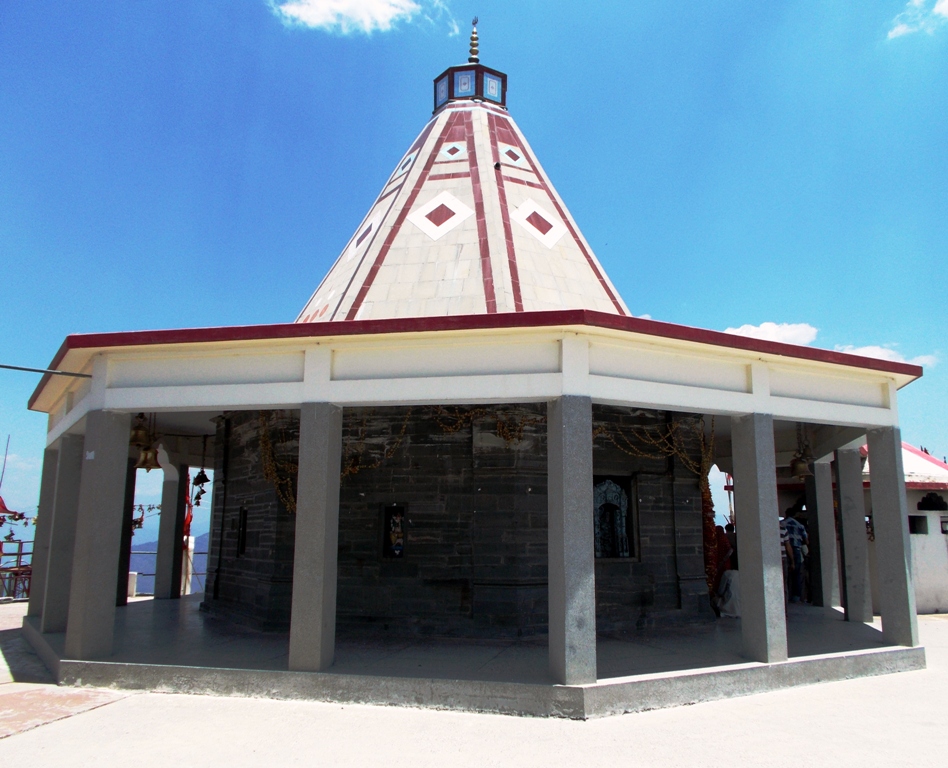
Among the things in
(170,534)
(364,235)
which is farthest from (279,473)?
(170,534)

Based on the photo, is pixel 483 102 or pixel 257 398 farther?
pixel 483 102

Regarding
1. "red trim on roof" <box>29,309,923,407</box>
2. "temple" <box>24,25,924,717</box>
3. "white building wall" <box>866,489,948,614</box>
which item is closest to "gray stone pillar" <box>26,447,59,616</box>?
"temple" <box>24,25,924,717</box>

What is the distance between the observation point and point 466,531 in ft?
29.1

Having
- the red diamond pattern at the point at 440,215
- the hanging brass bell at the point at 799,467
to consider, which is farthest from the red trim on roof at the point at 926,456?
the red diamond pattern at the point at 440,215

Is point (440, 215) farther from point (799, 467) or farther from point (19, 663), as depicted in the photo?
point (19, 663)

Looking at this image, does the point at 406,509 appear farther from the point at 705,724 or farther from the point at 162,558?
the point at 162,558

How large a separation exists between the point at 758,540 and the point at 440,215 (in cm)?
659

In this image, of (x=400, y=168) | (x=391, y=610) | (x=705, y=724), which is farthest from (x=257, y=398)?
(x=400, y=168)

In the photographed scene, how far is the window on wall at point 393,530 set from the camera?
9.12 m

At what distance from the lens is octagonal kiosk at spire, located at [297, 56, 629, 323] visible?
9727 mm

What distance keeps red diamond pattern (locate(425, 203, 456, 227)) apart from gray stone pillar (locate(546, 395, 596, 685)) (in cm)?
537

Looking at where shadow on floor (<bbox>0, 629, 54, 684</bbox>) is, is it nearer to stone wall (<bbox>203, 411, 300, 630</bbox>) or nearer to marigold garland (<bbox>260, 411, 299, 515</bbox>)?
stone wall (<bbox>203, 411, 300, 630</bbox>)

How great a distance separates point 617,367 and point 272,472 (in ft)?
16.1

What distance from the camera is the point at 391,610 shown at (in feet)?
28.9
